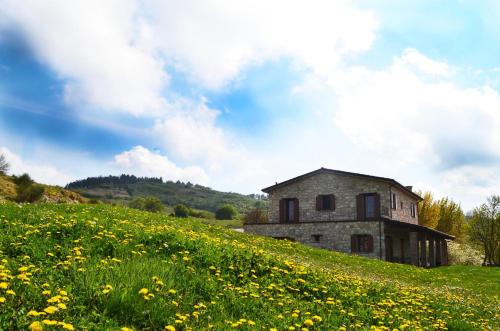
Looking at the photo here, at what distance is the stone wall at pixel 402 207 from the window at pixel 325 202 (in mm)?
5770

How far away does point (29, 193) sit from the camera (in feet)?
145

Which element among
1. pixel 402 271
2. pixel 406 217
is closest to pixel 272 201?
pixel 406 217

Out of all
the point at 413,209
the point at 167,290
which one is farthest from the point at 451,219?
the point at 167,290

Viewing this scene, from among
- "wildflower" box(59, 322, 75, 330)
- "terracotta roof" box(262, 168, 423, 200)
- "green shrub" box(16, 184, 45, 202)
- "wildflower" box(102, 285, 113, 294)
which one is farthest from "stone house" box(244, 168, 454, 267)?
"wildflower" box(59, 322, 75, 330)

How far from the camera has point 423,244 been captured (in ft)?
137

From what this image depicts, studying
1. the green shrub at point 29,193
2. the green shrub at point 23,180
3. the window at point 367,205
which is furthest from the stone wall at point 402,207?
the green shrub at point 23,180

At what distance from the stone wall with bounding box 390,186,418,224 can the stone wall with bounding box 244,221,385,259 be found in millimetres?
4398

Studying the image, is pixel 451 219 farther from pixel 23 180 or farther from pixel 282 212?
pixel 23 180

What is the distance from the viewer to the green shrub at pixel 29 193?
144 ft

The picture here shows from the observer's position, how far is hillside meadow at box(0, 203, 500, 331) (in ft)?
21.8

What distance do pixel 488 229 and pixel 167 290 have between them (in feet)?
200

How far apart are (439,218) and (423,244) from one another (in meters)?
28.9

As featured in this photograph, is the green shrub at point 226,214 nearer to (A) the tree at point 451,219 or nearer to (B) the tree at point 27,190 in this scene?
(A) the tree at point 451,219

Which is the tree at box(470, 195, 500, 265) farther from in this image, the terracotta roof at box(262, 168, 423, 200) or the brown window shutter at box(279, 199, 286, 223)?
the brown window shutter at box(279, 199, 286, 223)
